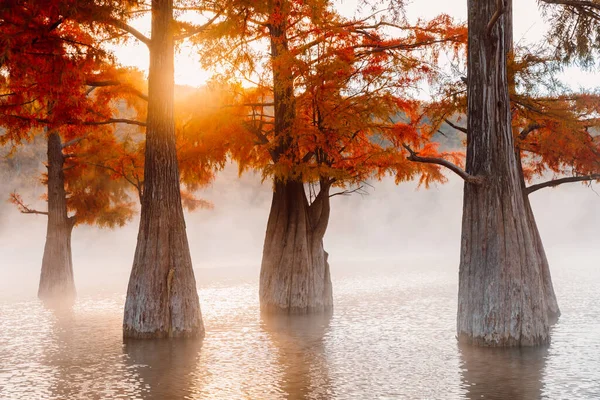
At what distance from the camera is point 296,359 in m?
16.3

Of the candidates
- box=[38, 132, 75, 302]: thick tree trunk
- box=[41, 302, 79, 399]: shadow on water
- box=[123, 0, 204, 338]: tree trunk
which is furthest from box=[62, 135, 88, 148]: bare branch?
box=[123, 0, 204, 338]: tree trunk

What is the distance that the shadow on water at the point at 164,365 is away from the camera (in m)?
13.3

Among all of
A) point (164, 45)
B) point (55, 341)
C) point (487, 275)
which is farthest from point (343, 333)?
point (164, 45)

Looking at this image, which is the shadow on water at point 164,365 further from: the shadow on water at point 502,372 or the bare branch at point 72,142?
the bare branch at point 72,142

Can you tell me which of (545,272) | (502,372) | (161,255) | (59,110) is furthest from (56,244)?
(502,372)

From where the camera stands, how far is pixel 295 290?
22953 millimetres

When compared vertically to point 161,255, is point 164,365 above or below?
below

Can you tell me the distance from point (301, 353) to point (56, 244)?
15.1m

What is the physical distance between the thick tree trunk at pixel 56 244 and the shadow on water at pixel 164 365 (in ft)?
40.2

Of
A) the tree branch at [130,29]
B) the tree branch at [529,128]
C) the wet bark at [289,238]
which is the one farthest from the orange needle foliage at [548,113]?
the tree branch at [130,29]

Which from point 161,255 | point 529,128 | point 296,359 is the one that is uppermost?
point 529,128

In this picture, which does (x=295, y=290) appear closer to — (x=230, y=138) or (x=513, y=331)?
(x=230, y=138)

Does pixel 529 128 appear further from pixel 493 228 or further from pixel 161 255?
pixel 161 255

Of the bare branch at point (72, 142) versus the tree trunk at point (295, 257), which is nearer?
the tree trunk at point (295, 257)
